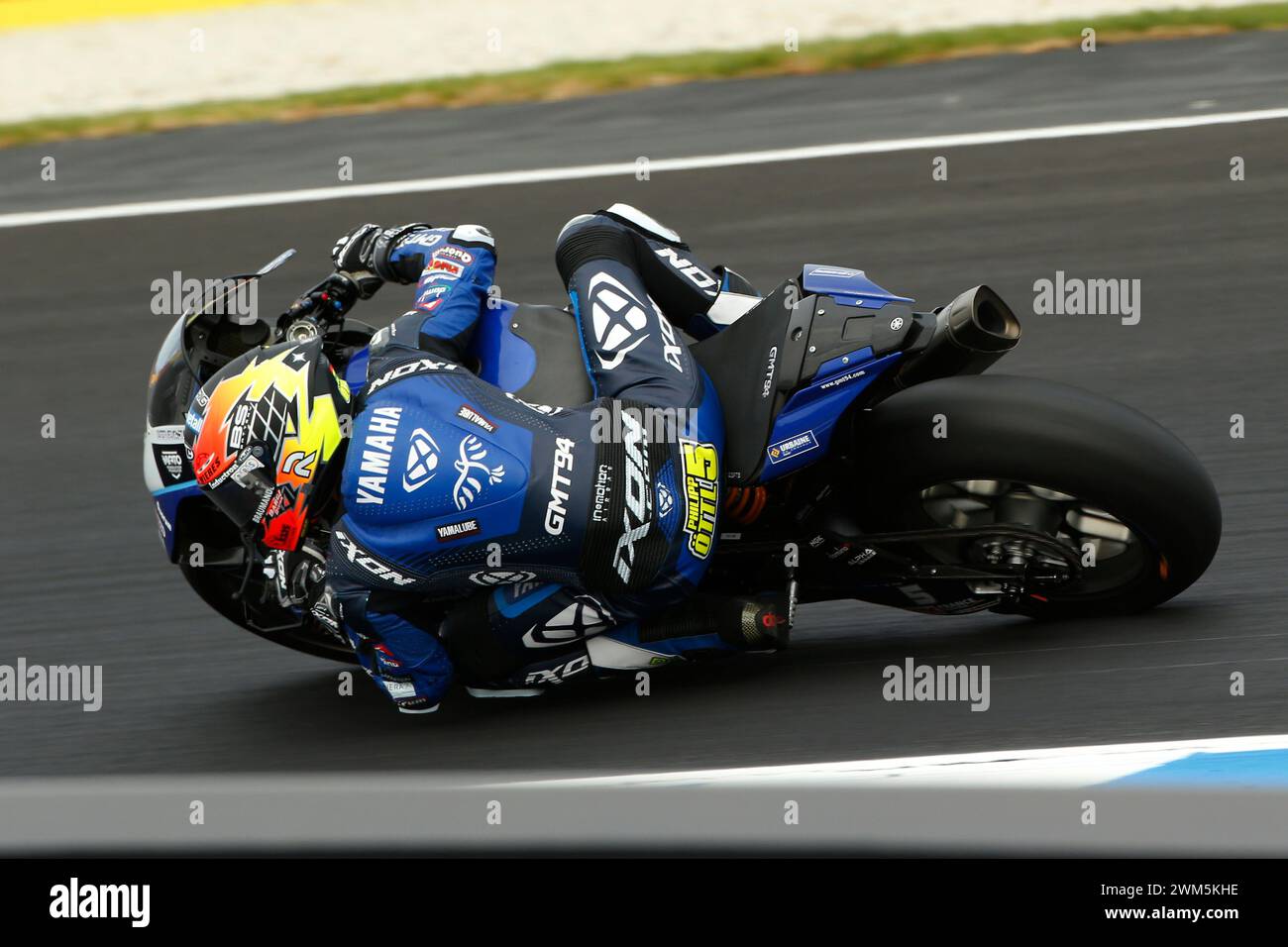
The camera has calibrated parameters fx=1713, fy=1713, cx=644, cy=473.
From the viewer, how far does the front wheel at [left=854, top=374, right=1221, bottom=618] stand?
3.73 meters

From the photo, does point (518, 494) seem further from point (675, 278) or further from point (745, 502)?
point (675, 278)

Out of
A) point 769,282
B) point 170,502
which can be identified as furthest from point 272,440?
point 769,282

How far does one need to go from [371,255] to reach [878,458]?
143 centimetres

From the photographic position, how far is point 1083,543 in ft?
13.0

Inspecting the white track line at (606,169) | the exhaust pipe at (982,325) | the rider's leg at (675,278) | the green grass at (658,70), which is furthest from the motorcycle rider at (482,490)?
the green grass at (658,70)

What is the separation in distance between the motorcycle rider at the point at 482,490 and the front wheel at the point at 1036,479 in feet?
1.31

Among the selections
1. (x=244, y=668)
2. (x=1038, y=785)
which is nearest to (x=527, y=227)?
(x=244, y=668)

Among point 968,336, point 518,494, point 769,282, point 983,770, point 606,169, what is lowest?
point 983,770

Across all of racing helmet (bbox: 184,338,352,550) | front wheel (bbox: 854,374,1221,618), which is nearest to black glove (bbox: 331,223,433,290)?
racing helmet (bbox: 184,338,352,550)

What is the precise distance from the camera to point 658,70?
863 centimetres

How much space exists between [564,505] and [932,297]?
302 cm

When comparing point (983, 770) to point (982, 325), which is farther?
point (983, 770)

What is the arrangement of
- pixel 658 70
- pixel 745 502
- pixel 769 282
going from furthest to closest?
pixel 658 70, pixel 769 282, pixel 745 502

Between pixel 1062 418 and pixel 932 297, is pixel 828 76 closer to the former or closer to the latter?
pixel 932 297
